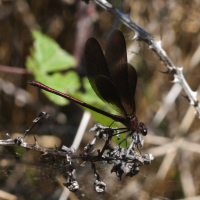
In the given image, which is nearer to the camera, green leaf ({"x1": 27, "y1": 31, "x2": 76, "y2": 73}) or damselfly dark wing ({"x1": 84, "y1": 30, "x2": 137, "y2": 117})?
damselfly dark wing ({"x1": 84, "y1": 30, "x2": 137, "y2": 117})

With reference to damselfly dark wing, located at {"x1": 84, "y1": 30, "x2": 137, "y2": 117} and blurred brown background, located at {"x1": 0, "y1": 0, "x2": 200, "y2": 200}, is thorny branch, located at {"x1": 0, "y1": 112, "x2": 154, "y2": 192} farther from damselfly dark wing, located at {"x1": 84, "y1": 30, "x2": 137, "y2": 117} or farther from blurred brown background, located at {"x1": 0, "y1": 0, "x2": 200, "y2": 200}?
blurred brown background, located at {"x1": 0, "y1": 0, "x2": 200, "y2": 200}

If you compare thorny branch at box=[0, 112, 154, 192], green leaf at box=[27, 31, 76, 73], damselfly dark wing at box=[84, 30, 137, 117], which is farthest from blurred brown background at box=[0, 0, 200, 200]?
thorny branch at box=[0, 112, 154, 192]

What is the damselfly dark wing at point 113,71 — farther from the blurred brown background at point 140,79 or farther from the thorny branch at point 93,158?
the blurred brown background at point 140,79

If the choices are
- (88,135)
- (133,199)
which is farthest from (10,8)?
(133,199)

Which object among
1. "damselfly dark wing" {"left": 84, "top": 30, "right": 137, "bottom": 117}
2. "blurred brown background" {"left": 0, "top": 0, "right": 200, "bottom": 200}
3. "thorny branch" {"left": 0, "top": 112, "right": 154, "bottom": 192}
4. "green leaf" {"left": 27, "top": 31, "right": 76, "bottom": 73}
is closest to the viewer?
"thorny branch" {"left": 0, "top": 112, "right": 154, "bottom": 192}

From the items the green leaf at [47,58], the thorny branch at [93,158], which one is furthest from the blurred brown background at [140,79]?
the thorny branch at [93,158]

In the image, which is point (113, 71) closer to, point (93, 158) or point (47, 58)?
point (93, 158)
